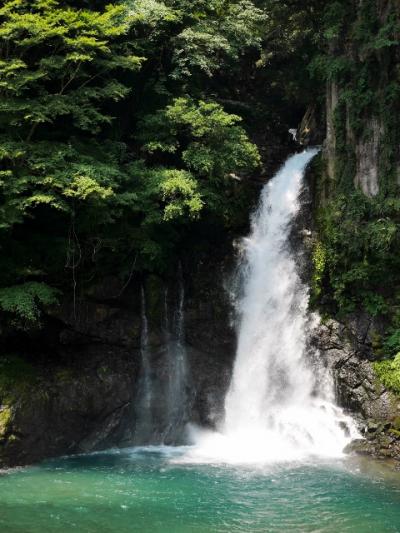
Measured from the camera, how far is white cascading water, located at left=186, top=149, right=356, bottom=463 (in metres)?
14.1

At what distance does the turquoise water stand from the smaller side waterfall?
2096mm

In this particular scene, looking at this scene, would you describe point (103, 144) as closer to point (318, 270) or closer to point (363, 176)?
point (318, 270)

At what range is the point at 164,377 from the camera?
1616 cm

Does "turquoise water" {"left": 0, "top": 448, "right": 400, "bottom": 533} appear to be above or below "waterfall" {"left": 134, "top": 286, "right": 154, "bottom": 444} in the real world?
below

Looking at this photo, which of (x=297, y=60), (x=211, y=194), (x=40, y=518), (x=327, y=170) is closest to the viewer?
(x=40, y=518)

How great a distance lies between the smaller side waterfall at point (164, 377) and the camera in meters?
15.5

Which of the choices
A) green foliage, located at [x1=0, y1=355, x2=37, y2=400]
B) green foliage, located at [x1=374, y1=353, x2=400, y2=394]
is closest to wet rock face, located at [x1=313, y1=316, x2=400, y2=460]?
green foliage, located at [x1=374, y1=353, x2=400, y2=394]

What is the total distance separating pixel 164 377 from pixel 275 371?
328 cm

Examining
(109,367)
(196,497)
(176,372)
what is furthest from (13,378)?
(196,497)

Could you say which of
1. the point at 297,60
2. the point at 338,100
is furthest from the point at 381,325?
the point at 297,60

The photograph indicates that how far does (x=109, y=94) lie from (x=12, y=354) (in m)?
7.50

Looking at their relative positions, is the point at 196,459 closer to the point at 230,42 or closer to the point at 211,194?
the point at 211,194

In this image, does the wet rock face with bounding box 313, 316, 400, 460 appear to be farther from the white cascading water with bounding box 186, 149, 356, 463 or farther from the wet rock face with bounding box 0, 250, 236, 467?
the wet rock face with bounding box 0, 250, 236, 467

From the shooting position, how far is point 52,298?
13711 mm
